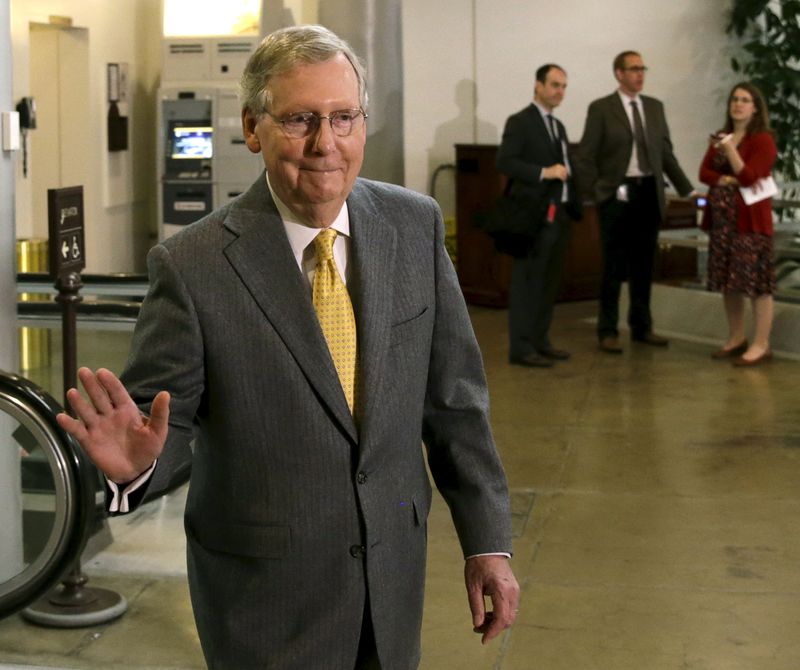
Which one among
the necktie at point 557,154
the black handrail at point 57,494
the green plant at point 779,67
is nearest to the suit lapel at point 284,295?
the black handrail at point 57,494

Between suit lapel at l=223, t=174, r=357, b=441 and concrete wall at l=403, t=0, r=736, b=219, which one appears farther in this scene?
concrete wall at l=403, t=0, r=736, b=219

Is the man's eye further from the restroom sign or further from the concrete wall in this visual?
the concrete wall

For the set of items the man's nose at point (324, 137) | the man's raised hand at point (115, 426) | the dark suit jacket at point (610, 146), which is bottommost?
the man's raised hand at point (115, 426)

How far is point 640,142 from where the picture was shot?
8570 millimetres

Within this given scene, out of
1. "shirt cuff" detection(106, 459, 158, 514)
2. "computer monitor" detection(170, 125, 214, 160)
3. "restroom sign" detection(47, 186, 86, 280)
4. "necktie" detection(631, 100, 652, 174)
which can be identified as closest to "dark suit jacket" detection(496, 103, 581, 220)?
"necktie" detection(631, 100, 652, 174)

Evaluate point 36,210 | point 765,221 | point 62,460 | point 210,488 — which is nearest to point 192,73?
point 36,210

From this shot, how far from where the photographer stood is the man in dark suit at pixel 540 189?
8.10 m

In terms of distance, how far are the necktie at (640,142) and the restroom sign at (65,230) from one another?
481cm

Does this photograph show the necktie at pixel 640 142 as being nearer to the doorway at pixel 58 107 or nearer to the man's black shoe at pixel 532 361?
the man's black shoe at pixel 532 361

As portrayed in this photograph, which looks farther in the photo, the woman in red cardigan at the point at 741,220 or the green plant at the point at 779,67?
the green plant at the point at 779,67

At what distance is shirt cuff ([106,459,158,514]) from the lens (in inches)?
76.2

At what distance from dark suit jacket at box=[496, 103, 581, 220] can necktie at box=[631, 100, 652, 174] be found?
610mm

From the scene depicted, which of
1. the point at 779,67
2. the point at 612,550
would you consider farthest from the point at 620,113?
the point at 612,550

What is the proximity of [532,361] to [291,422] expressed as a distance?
6.58 metres
